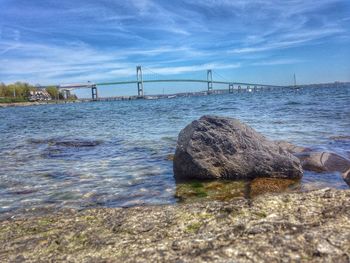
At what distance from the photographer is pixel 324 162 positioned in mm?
7305

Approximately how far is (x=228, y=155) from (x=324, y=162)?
1.97 meters

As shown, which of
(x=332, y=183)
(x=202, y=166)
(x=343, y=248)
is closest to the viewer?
(x=343, y=248)

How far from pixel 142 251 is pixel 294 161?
14.6ft

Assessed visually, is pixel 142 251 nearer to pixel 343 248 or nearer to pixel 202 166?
pixel 343 248

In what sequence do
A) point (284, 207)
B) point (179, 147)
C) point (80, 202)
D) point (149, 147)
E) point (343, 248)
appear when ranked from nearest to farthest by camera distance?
1. point (343, 248)
2. point (284, 207)
3. point (80, 202)
4. point (179, 147)
5. point (149, 147)

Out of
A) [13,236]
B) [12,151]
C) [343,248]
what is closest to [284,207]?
[343,248]

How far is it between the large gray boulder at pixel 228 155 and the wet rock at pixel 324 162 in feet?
1.95

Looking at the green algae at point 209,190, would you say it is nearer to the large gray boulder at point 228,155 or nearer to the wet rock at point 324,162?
the large gray boulder at point 228,155

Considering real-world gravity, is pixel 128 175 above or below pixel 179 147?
below

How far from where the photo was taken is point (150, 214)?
4.28 meters

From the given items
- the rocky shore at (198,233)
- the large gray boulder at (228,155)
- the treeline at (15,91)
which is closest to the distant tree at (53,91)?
the treeline at (15,91)

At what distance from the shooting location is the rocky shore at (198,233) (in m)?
2.78

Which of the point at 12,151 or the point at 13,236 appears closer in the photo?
the point at 13,236

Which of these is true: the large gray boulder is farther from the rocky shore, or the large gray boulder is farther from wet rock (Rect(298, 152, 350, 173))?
the rocky shore
